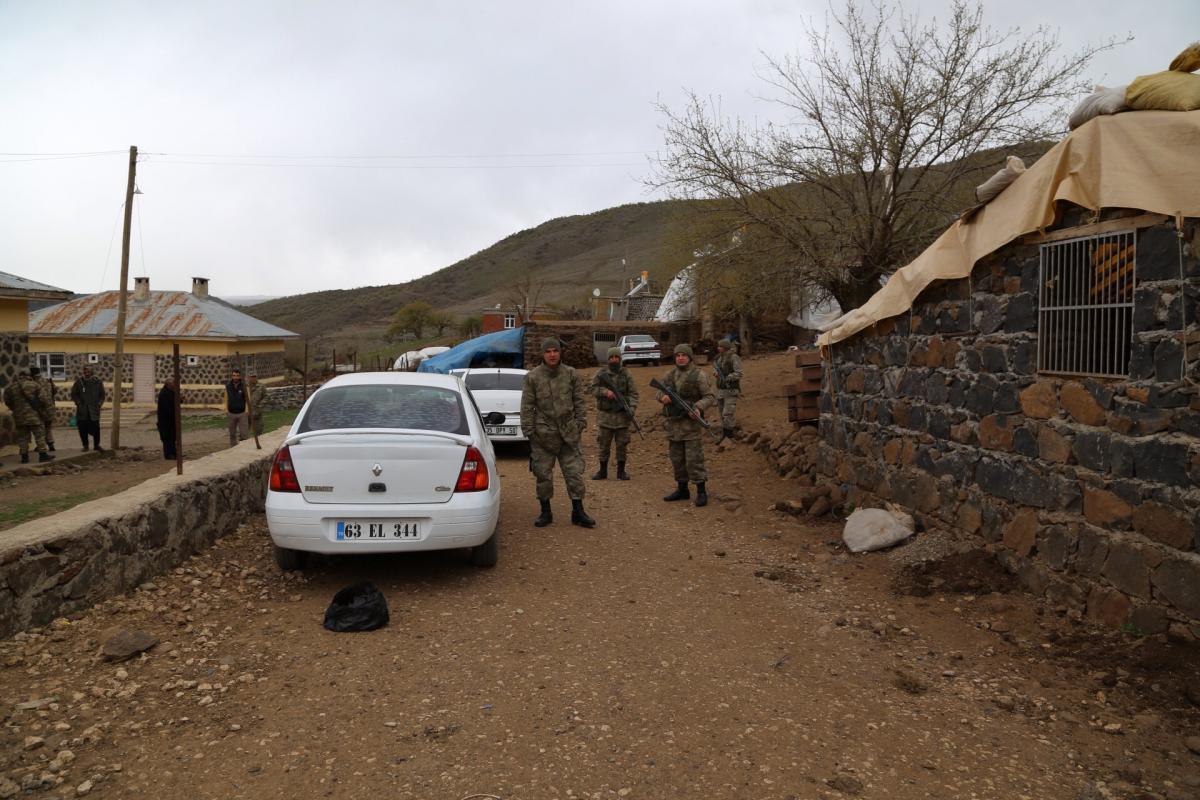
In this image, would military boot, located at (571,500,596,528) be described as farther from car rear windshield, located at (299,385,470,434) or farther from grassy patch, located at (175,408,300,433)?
grassy patch, located at (175,408,300,433)

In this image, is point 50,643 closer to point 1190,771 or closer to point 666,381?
point 1190,771

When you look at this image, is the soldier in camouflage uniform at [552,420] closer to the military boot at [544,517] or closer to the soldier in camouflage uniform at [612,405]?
the military boot at [544,517]

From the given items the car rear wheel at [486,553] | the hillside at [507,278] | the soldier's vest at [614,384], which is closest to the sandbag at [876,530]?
the car rear wheel at [486,553]

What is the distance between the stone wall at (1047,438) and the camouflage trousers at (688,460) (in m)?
1.76

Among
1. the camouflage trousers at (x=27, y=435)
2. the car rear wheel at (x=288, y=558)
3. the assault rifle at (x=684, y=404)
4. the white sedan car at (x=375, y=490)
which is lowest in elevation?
the car rear wheel at (x=288, y=558)

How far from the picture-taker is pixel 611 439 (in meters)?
10.7

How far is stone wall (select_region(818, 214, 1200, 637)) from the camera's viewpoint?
4.32 metres

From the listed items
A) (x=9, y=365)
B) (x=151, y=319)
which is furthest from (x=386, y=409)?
(x=151, y=319)

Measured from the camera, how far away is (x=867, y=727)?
147 inches

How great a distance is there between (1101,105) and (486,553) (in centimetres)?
499

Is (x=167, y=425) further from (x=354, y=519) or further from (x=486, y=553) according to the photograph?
(x=354, y=519)

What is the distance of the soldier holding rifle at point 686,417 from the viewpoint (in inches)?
351

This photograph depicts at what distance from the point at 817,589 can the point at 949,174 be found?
9.41m

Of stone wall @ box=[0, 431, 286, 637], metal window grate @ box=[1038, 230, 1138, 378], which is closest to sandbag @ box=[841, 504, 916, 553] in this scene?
metal window grate @ box=[1038, 230, 1138, 378]
